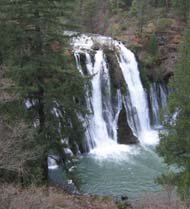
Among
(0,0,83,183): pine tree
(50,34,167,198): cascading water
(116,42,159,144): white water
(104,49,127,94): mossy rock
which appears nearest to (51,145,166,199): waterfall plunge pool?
(50,34,167,198): cascading water

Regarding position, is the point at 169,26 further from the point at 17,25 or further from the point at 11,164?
the point at 11,164

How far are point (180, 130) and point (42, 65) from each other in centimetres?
615

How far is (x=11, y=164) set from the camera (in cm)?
1147

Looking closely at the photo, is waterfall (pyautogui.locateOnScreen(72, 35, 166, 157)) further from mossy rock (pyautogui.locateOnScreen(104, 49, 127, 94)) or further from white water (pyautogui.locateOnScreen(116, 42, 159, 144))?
mossy rock (pyautogui.locateOnScreen(104, 49, 127, 94))

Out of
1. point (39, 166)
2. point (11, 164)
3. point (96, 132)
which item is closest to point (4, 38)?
point (39, 166)

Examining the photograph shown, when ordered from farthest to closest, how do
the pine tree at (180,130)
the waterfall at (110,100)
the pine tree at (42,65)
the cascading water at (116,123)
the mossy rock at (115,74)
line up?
the mossy rock at (115,74) < the waterfall at (110,100) < the cascading water at (116,123) < the pine tree at (180,130) < the pine tree at (42,65)

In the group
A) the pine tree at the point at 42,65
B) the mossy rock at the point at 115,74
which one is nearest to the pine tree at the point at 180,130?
the pine tree at the point at 42,65

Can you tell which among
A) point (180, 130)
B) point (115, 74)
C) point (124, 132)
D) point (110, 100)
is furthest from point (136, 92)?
point (180, 130)

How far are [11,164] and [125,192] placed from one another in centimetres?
1145

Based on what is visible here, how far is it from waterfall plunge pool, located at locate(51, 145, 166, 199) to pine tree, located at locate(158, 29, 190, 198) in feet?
14.4

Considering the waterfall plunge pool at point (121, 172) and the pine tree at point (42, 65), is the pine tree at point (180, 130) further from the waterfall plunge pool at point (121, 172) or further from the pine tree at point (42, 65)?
the waterfall plunge pool at point (121, 172)

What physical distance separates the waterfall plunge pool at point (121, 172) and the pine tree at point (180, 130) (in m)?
4.39

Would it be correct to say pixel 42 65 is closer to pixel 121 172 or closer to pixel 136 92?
pixel 121 172

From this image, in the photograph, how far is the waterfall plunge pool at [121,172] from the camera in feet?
72.6
